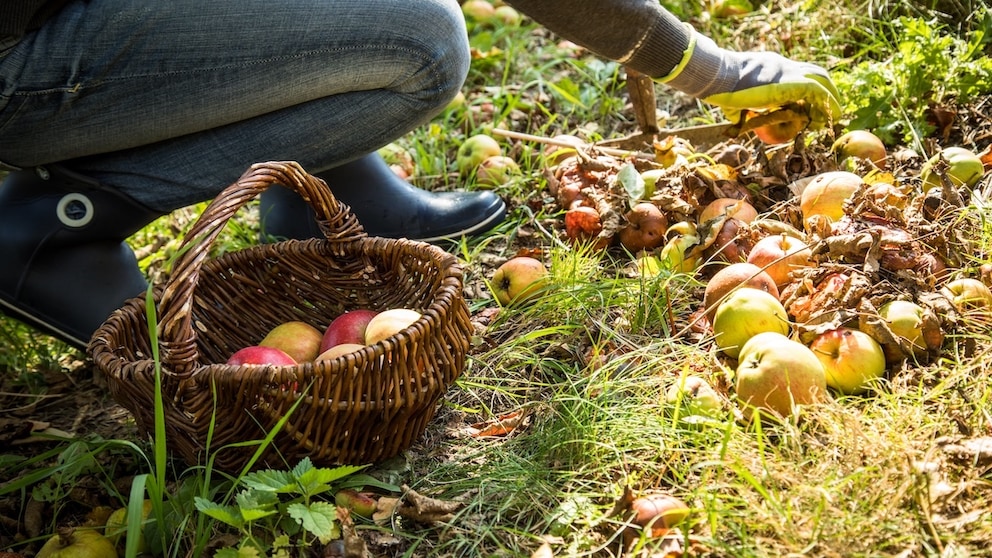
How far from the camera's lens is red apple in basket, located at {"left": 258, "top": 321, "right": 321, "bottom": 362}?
193 centimetres

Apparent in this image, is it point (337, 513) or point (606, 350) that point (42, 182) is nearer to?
point (337, 513)

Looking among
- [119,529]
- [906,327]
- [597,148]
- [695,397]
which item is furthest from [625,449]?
[597,148]

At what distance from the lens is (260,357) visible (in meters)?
1.75

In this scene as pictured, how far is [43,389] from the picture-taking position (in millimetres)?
2348

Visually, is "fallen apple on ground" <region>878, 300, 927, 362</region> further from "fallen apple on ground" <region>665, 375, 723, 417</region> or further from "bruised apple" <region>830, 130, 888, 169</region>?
"bruised apple" <region>830, 130, 888, 169</region>

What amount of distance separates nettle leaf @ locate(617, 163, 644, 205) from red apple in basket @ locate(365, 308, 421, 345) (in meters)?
0.83

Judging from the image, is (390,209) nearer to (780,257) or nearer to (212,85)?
(212,85)

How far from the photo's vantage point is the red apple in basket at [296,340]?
6.33 ft

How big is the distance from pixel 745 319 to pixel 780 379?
0.73 feet

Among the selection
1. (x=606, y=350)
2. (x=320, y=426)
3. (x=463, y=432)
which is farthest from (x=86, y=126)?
(x=606, y=350)

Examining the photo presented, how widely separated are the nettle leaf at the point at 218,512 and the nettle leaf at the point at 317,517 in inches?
3.4

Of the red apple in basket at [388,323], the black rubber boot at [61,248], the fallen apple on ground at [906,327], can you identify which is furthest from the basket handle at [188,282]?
the fallen apple on ground at [906,327]

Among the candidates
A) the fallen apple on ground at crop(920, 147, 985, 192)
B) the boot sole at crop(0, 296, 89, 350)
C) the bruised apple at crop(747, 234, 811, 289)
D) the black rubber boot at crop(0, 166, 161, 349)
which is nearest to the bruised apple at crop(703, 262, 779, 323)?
the bruised apple at crop(747, 234, 811, 289)

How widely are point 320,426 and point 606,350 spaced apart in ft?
2.43
